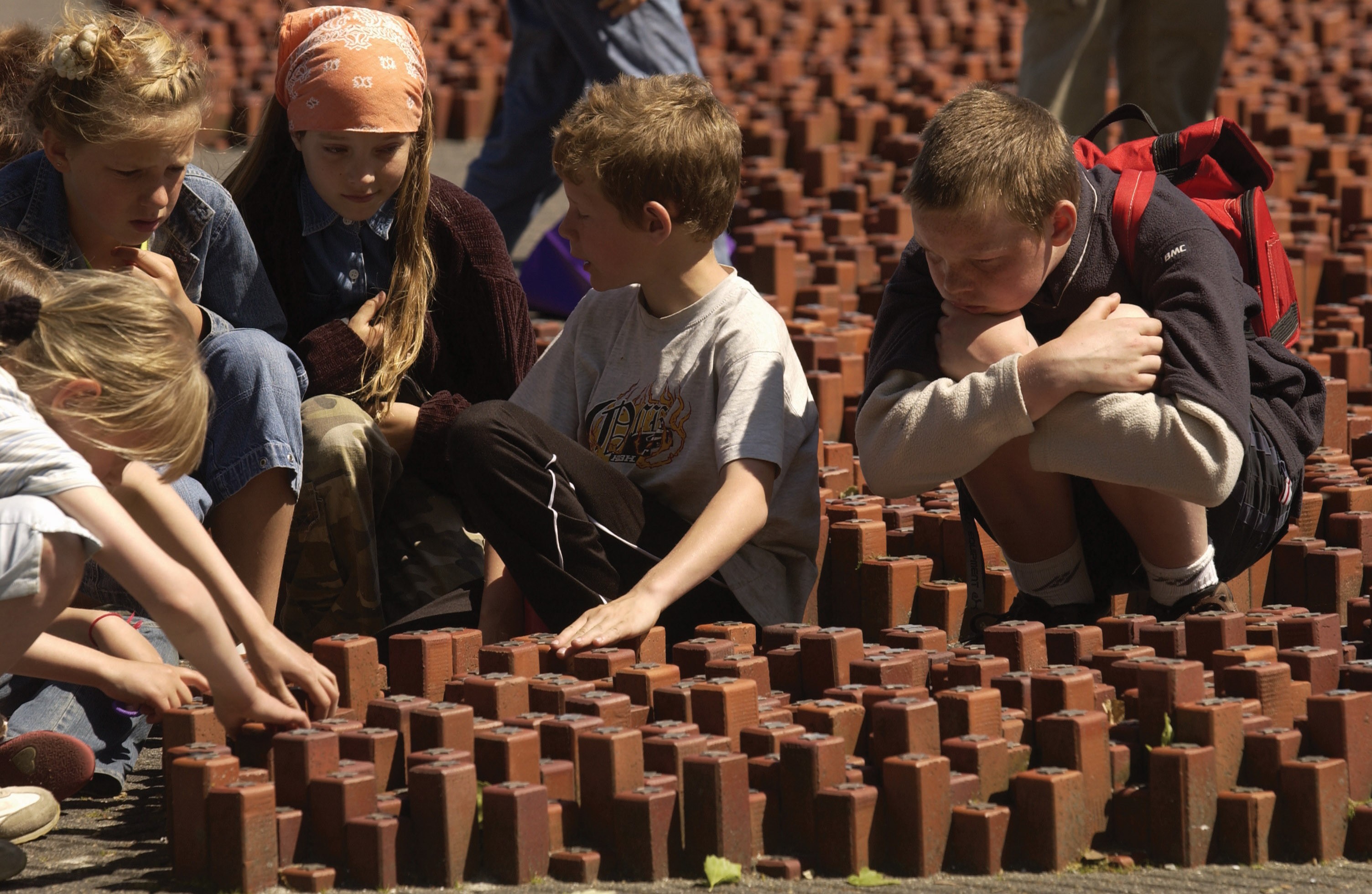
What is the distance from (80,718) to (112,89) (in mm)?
1216

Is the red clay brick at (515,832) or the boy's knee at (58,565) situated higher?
the boy's knee at (58,565)

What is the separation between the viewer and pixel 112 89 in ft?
10.8


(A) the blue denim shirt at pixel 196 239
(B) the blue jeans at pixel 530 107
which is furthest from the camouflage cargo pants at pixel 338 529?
(B) the blue jeans at pixel 530 107

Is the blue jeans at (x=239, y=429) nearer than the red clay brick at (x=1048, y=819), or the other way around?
the red clay brick at (x=1048, y=819)

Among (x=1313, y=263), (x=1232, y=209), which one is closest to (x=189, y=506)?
(x=1232, y=209)

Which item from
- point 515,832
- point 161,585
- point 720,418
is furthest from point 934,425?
point 161,585

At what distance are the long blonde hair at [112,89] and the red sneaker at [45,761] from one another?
47.4 inches

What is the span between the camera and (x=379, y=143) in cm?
363

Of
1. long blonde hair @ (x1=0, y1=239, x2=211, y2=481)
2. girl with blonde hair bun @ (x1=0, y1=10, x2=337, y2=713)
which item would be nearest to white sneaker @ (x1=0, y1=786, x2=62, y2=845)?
long blonde hair @ (x1=0, y1=239, x2=211, y2=481)

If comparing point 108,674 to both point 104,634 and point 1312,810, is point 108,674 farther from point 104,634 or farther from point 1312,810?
point 1312,810

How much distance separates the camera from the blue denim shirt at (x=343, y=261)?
3.76m

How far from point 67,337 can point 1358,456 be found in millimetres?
3262

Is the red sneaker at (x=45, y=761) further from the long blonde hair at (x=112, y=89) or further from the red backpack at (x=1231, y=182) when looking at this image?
the red backpack at (x=1231, y=182)

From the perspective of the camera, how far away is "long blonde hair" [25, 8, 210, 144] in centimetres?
328
